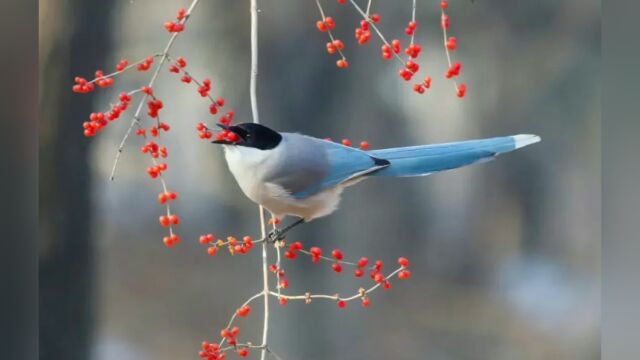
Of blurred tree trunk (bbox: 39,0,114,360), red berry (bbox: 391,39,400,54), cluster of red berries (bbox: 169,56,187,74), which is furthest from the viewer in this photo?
blurred tree trunk (bbox: 39,0,114,360)

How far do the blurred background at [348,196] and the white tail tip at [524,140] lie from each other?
0.04 feet

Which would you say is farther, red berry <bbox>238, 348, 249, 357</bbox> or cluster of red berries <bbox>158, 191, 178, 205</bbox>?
red berry <bbox>238, 348, 249, 357</bbox>

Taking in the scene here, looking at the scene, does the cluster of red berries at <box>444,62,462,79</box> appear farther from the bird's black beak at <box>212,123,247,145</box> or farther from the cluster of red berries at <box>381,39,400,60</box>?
the bird's black beak at <box>212,123,247,145</box>

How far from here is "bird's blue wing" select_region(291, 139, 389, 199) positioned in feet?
4.71

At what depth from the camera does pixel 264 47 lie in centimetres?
160

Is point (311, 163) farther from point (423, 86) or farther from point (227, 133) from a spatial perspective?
point (423, 86)

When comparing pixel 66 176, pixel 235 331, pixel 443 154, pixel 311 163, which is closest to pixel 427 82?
pixel 443 154

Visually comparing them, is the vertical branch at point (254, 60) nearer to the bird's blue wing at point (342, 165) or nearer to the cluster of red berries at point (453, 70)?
the bird's blue wing at point (342, 165)

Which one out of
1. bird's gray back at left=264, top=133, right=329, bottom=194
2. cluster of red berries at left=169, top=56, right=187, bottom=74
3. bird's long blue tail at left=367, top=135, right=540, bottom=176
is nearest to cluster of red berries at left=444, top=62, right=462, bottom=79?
bird's long blue tail at left=367, top=135, right=540, bottom=176

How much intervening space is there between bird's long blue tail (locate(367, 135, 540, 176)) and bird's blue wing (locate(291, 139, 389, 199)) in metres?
0.03

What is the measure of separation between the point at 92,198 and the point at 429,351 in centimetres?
81

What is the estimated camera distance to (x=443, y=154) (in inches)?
59.6

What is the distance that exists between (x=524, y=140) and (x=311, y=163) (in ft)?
1.45

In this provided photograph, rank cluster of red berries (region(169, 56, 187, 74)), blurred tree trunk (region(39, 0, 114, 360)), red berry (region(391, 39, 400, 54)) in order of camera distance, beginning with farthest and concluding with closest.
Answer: blurred tree trunk (region(39, 0, 114, 360)), red berry (region(391, 39, 400, 54)), cluster of red berries (region(169, 56, 187, 74))
